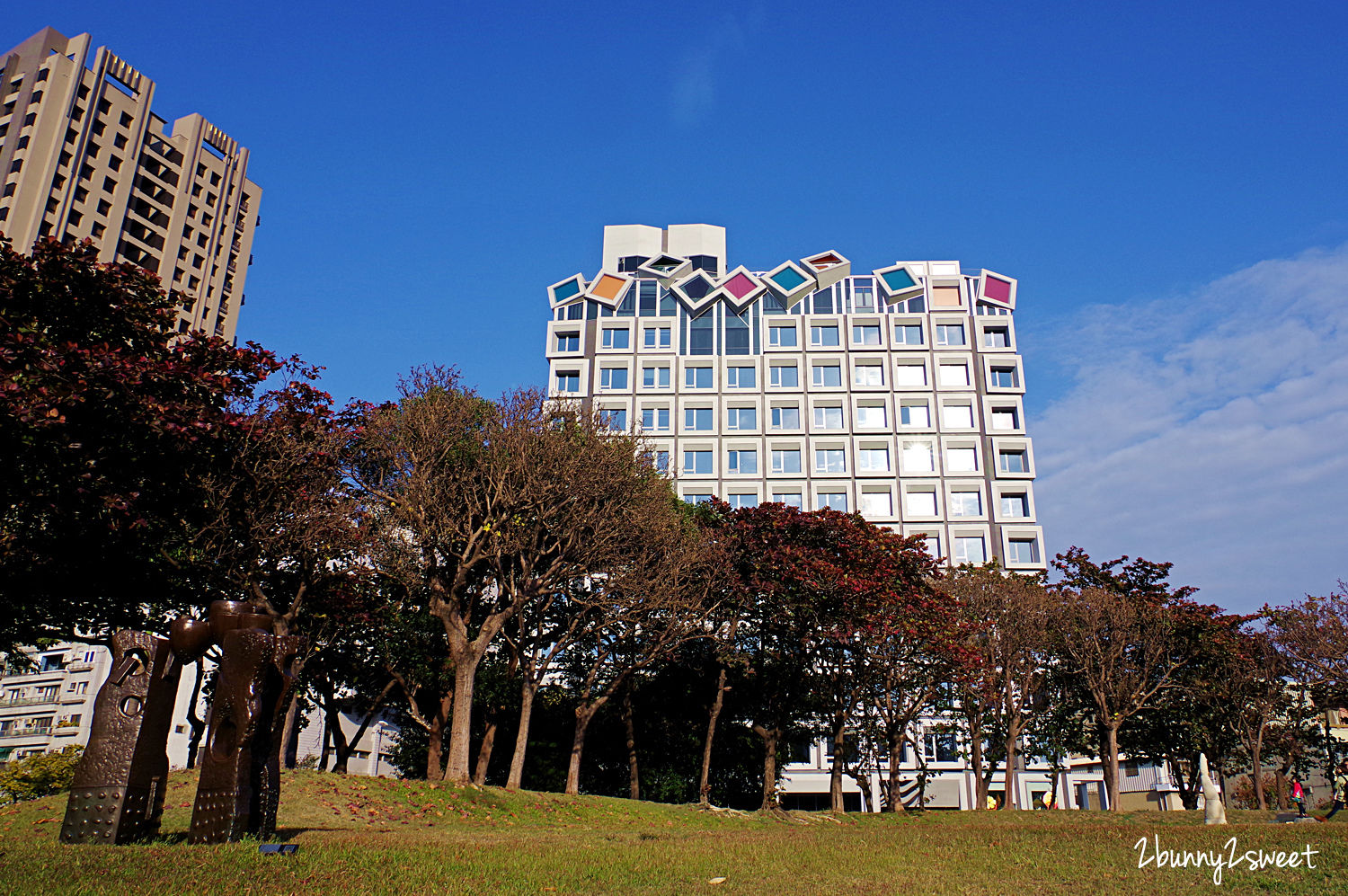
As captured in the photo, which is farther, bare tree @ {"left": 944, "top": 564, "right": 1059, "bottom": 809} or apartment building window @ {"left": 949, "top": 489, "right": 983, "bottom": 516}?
apartment building window @ {"left": 949, "top": 489, "right": 983, "bottom": 516}

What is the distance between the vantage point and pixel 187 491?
2116 centimetres

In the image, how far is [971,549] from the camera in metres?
64.9

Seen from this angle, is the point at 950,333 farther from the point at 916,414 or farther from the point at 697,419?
the point at 697,419

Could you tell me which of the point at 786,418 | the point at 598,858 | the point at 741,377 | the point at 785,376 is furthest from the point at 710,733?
the point at 785,376

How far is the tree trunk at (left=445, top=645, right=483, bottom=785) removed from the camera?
925 inches

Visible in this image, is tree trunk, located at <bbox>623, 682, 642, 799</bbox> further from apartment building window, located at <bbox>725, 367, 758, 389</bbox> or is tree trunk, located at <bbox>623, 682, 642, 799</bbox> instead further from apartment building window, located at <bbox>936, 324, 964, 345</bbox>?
apartment building window, located at <bbox>936, 324, 964, 345</bbox>

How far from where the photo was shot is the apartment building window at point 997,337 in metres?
71.9

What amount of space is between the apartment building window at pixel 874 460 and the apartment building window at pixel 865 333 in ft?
29.0

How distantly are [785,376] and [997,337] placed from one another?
56.0 ft

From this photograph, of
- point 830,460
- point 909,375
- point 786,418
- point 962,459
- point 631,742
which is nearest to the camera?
point 631,742

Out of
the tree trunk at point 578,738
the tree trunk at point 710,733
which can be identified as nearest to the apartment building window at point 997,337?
the tree trunk at point 710,733

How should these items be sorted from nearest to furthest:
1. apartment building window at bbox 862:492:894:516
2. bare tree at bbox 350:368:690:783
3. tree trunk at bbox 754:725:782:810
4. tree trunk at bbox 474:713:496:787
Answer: bare tree at bbox 350:368:690:783
tree trunk at bbox 474:713:496:787
tree trunk at bbox 754:725:782:810
apartment building window at bbox 862:492:894:516

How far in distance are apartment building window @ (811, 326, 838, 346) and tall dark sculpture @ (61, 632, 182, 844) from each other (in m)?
62.3

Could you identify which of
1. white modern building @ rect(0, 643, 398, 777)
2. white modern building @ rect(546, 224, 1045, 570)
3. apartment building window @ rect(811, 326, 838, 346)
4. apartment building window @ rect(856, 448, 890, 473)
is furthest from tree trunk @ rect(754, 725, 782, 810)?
white modern building @ rect(0, 643, 398, 777)
